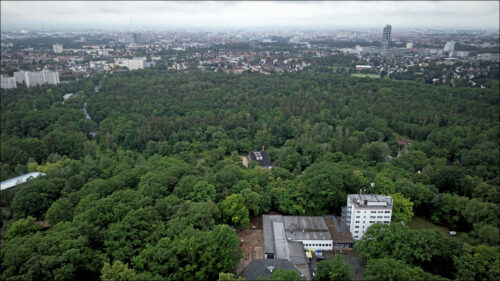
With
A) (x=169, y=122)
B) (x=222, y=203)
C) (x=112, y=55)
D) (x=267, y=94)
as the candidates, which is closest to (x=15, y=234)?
(x=222, y=203)

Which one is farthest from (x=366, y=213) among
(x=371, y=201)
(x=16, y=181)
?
(x=16, y=181)

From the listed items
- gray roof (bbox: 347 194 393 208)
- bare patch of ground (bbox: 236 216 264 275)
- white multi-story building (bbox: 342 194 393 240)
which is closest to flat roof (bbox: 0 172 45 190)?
bare patch of ground (bbox: 236 216 264 275)

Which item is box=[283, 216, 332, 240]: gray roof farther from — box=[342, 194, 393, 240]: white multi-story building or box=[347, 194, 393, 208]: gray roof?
box=[347, 194, 393, 208]: gray roof

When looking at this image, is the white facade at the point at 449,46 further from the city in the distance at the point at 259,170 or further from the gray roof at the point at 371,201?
the gray roof at the point at 371,201

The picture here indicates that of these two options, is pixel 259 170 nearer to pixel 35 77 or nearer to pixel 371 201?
pixel 371 201

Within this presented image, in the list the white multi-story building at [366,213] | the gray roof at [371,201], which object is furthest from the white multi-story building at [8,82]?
the white multi-story building at [366,213]

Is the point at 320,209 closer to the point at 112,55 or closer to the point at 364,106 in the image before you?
the point at 364,106

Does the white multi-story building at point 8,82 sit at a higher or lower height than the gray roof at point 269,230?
higher

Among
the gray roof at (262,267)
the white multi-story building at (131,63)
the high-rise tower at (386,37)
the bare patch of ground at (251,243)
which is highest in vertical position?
the high-rise tower at (386,37)
